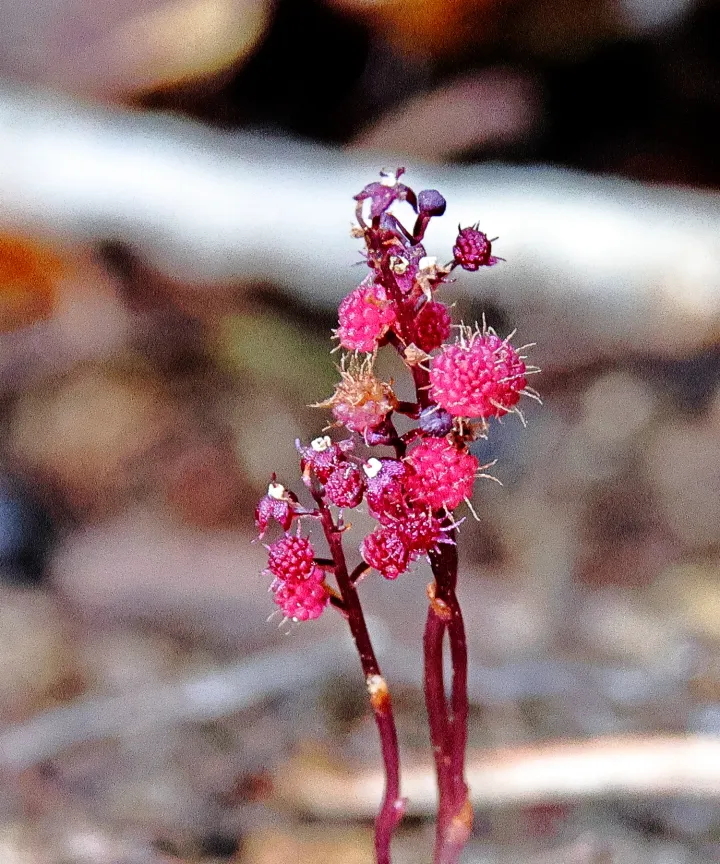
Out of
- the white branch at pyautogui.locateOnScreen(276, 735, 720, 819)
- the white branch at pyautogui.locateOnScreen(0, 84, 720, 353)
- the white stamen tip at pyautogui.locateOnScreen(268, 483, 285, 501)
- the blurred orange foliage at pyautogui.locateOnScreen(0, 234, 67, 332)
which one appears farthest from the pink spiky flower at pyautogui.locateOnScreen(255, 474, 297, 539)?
the blurred orange foliage at pyautogui.locateOnScreen(0, 234, 67, 332)

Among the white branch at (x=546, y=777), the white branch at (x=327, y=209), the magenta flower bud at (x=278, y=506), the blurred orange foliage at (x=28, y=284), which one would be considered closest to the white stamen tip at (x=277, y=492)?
the magenta flower bud at (x=278, y=506)

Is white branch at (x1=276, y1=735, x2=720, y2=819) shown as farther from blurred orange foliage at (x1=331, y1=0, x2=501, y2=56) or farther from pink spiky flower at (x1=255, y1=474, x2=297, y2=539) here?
blurred orange foliage at (x1=331, y1=0, x2=501, y2=56)

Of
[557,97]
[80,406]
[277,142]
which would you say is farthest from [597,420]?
[80,406]

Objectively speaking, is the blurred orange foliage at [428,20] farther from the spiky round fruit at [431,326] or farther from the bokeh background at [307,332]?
the spiky round fruit at [431,326]

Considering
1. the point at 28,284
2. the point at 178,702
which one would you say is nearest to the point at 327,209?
the point at 28,284

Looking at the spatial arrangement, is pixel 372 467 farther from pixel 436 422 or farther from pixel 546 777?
pixel 546 777

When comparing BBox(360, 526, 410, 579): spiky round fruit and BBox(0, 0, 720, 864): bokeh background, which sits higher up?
BBox(0, 0, 720, 864): bokeh background
